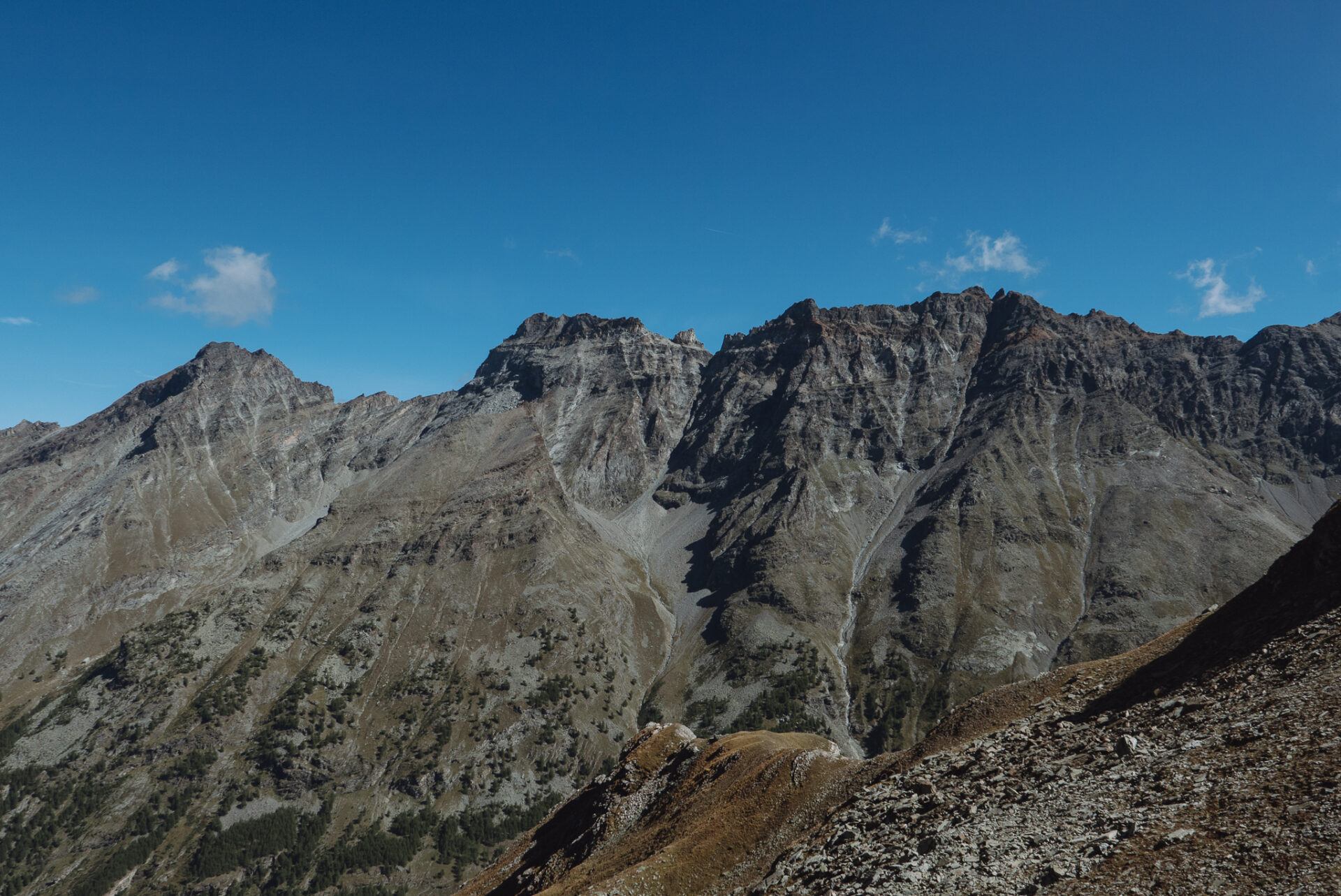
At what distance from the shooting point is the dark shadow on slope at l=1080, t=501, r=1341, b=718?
34.5 metres

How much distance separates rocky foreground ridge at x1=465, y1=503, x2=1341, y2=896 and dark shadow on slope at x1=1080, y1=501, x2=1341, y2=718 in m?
0.13

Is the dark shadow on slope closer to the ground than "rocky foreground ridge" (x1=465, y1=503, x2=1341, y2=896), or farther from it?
farther from it

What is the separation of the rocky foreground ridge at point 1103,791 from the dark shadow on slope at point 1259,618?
5.2 inches

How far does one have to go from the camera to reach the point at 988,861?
2775cm

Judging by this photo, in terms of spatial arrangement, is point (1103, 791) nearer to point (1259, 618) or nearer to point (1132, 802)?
point (1132, 802)

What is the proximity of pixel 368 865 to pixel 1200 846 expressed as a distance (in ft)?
739

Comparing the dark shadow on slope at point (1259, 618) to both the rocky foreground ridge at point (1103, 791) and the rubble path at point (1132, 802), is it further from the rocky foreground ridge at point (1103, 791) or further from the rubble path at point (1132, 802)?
the rubble path at point (1132, 802)

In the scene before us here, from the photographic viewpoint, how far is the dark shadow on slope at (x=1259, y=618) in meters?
34.5

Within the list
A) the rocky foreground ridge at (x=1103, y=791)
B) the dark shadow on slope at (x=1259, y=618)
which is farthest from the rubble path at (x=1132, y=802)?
the dark shadow on slope at (x=1259, y=618)

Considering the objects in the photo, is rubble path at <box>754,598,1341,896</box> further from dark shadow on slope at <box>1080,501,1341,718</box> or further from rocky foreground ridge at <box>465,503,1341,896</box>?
dark shadow on slope at <box>1080,501,1341,718</box>

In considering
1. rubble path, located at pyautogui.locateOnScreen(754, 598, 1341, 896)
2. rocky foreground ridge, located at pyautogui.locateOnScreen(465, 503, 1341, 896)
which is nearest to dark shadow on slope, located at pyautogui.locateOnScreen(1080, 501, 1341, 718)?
rocky foreground ridge, located at pyautogui.locateOnScreen(465, 503, 1341, 896)

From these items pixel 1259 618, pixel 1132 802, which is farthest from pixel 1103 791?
pixel 1259 618

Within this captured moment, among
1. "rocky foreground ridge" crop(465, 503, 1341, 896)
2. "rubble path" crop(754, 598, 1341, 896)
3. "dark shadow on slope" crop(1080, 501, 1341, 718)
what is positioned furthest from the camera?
"dark shadow on slope" crop(1080, 501, 1341, 718)

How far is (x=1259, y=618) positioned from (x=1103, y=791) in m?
16.8
